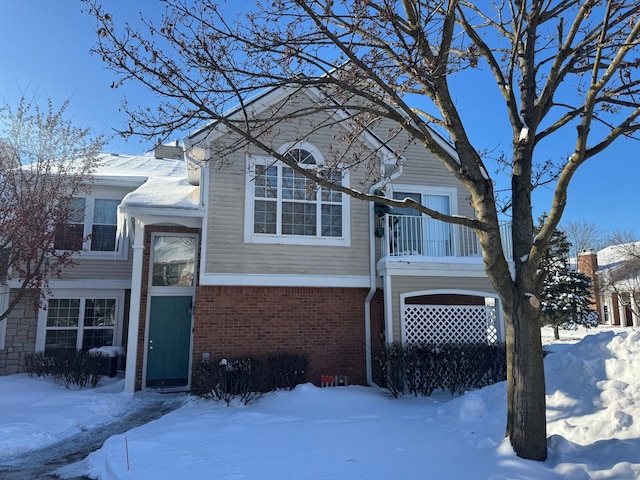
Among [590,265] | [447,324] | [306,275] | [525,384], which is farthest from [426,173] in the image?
[590,265]

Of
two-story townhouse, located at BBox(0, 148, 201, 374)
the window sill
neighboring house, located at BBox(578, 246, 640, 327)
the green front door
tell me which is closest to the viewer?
the window sill

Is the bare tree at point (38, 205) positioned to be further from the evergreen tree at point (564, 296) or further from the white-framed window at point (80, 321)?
the evergreen tree at point (564, 296)

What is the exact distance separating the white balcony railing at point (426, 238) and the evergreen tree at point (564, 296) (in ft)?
55.7

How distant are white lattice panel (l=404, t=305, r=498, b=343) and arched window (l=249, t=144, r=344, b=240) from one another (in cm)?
263

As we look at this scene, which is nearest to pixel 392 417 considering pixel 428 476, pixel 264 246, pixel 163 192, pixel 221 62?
pixel 428 476

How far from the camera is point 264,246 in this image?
33.9ft

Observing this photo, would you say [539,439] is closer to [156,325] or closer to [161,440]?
[161,440]

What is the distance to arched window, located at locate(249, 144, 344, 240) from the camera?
1050cm

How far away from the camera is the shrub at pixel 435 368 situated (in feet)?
30.1

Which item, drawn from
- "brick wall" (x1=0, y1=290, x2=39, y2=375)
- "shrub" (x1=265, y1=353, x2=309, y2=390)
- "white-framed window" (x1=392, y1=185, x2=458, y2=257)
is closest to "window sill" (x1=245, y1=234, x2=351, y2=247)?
"white-framed window" (x1=392, y1=185, x2=458, y2=257)

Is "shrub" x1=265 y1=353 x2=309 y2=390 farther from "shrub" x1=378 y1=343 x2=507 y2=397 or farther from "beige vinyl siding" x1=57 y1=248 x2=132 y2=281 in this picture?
"beige vinyl siding" x1=57 y1=248 x2=132 y2=281

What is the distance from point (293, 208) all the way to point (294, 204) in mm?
100

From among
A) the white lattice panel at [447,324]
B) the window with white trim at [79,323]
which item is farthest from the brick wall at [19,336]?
the white lattice panel at [447,324]

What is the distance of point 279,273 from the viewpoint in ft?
34.0
